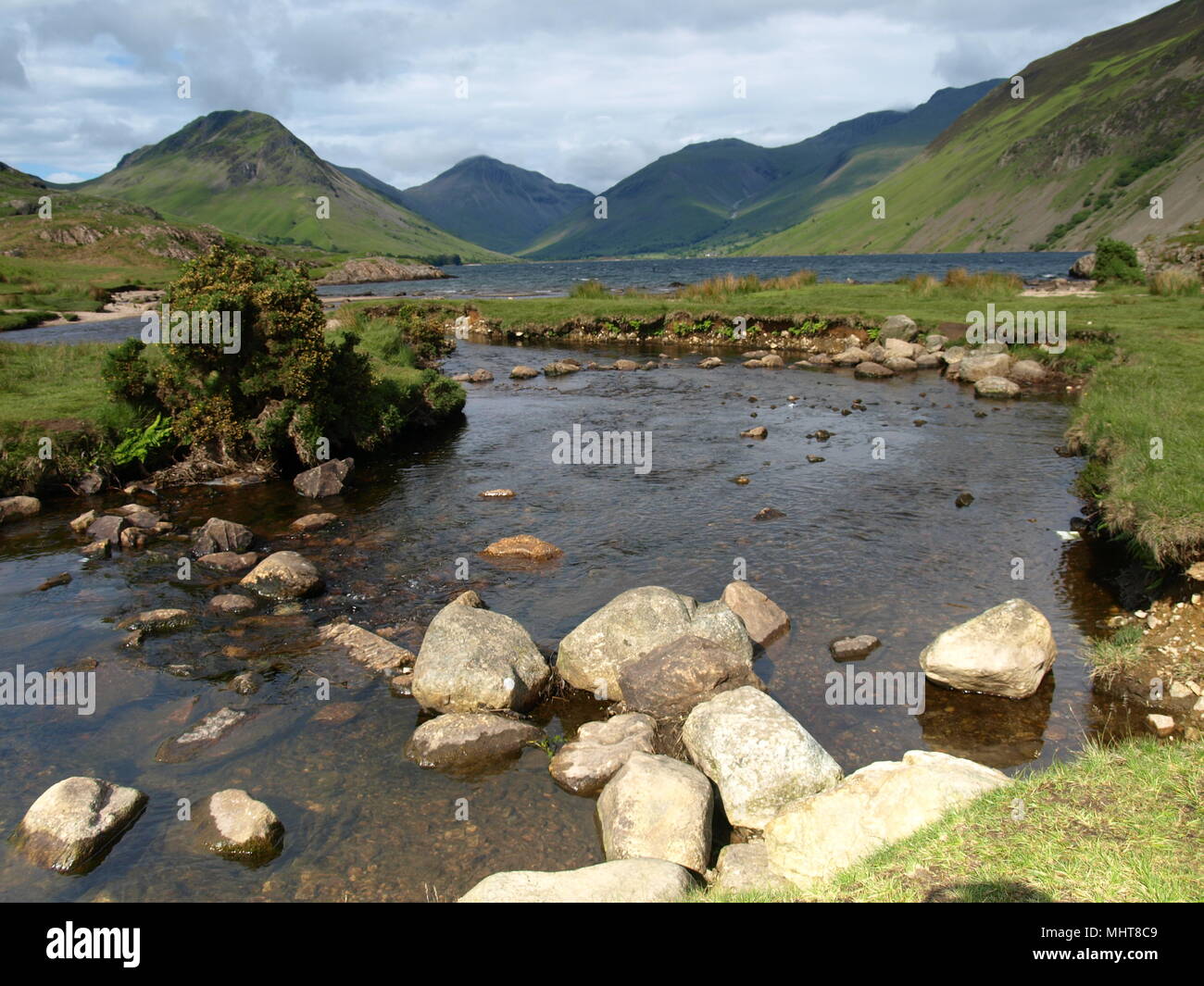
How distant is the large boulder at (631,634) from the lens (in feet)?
43.3

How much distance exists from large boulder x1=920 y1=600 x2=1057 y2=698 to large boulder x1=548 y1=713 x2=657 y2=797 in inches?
206

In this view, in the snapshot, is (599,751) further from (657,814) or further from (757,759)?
(757,759)

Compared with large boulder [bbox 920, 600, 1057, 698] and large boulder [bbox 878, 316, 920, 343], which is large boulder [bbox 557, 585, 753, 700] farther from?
large boulder [bbox 878, 316, 920, 343]

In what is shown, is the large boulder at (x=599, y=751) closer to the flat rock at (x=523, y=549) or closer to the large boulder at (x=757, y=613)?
the large boulder at (x=757, y=613)

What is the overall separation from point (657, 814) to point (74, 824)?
7.45m

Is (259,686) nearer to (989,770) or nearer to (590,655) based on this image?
(590,655)

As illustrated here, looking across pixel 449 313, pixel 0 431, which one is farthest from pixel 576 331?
pixel 0 431

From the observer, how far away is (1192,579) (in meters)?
13.5

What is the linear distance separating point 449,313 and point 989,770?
6881 centimetres

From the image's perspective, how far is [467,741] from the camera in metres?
11.7

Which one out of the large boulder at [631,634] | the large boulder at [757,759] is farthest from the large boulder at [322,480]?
the large boulder at [757,759]

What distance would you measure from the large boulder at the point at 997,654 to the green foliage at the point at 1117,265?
62.4 m

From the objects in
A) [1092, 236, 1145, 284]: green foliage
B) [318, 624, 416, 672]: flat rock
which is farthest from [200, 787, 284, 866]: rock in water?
[1092, 236, 1145, 284]: green foliage

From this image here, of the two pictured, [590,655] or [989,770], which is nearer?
[989,770]
